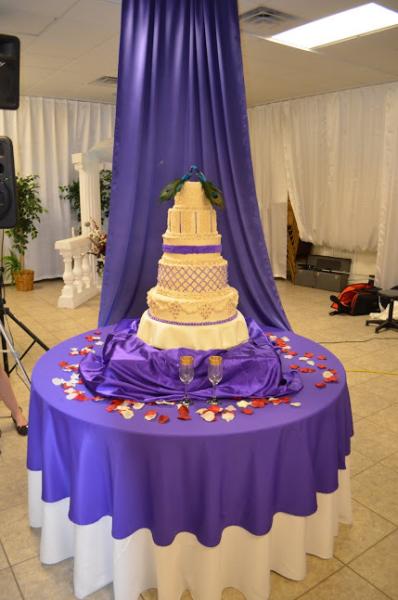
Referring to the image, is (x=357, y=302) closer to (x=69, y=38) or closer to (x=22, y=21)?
(x=69, y=38)

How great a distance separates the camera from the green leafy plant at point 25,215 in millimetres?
6148

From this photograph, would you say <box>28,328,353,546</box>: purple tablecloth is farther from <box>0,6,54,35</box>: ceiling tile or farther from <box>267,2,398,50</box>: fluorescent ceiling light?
<box>267,2,398,50</box>: fluorescent ceiling light

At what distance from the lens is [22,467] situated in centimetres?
246

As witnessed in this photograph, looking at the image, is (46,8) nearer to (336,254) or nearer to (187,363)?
(187,363)

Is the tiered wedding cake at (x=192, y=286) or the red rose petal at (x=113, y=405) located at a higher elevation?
the tiered wedding cake at (x=192, y=286)

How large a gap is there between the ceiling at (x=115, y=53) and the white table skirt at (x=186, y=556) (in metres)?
2.37

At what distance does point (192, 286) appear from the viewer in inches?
77.5

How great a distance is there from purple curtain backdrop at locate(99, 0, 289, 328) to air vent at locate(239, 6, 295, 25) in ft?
3.99

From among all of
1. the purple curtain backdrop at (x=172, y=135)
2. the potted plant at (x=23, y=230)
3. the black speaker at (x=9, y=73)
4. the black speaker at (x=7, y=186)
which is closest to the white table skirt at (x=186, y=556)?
the purple curtain backdrop at (x=172, y=135)

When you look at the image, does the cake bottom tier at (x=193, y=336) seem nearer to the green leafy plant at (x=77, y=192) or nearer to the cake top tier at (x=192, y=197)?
the cake top tier at (x=192, y=197)

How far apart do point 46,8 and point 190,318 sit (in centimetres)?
249

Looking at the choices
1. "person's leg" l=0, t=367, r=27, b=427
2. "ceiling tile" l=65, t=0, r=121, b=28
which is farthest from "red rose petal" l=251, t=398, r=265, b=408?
"ceiling tile" l=65, t=0, r=121, b=28

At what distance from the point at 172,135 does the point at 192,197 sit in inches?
21.1

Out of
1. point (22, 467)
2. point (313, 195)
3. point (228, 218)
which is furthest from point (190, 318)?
point (313, 195)
